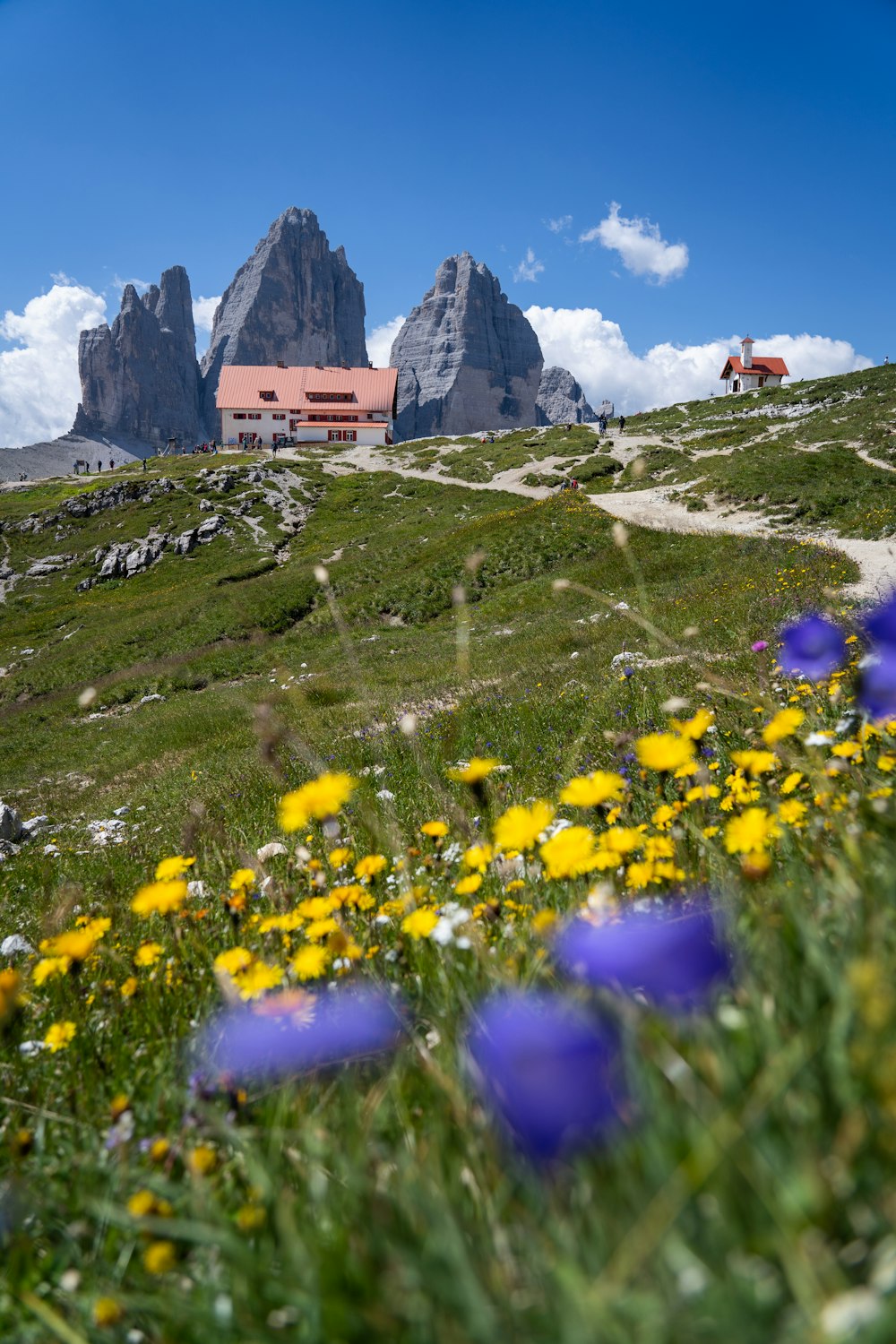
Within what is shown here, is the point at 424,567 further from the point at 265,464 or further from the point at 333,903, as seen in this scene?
the point at 265,464

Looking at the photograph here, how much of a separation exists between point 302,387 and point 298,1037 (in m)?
136

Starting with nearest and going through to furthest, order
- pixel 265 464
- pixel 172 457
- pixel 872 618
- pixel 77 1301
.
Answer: pixel 77 1301, pixel 872 618, pixel 265 464, pixel 172 457

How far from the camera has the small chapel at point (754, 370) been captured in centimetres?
11606

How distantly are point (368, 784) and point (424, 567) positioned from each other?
29.9 metres

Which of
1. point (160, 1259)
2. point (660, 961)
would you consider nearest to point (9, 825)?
point (160, 1259)

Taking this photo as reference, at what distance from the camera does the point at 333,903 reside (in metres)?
2.54

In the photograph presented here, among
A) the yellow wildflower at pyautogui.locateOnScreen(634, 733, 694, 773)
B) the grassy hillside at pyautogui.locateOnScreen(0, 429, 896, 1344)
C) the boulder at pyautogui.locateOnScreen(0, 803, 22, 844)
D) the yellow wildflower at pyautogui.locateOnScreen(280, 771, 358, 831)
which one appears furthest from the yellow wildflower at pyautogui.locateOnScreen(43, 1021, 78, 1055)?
the boulder at pyautogui.locateOnScreen(0, 803, 22, 844)

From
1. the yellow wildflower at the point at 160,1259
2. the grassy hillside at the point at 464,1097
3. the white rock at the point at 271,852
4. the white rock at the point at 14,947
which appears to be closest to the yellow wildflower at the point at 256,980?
the grassy hillside at the point at 464,1097

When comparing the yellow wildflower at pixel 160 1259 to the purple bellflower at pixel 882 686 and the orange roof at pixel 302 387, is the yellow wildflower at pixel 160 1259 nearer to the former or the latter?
the purple bellflower at pixel 882 686

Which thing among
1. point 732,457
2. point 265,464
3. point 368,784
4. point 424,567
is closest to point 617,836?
point 368,784

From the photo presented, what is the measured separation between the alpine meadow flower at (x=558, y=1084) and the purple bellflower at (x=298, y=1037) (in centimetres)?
86

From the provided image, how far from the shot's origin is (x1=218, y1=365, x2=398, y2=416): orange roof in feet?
402

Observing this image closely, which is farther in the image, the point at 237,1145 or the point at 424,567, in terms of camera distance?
the point at 424,567

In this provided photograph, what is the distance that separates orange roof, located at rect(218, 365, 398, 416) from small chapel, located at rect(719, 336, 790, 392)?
2282 inches
